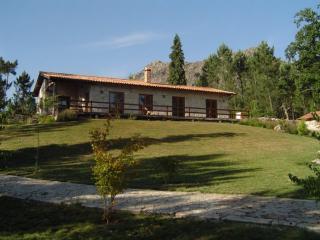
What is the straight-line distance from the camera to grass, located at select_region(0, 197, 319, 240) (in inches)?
277

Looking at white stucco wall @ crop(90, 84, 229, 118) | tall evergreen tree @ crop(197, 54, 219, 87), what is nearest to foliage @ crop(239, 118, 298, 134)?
white stucco wall @ crop(90, 84, 229, 118)

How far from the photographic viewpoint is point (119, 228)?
764 cm

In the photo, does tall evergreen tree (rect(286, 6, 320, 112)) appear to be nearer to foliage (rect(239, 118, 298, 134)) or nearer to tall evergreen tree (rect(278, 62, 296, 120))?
foliage (rect(239, 118, 298, 134))

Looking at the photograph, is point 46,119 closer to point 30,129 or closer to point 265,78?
point 30,129

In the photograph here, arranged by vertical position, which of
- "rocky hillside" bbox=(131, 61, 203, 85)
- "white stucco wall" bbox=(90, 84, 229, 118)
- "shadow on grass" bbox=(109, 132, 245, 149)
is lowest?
"shadow on grass" bbox=(109, 132, 245, 149)

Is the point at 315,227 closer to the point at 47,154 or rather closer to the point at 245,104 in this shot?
the point at 47,154

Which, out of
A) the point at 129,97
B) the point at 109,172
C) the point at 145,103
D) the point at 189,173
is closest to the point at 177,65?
the point at 145,103

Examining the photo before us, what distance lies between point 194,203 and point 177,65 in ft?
177

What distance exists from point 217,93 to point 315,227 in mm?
33363

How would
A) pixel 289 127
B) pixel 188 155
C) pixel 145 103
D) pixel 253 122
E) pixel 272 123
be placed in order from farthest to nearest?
pixel 145 103, pixel 253 122, pixel 272 123, pixel 289 127, pixel 188 155

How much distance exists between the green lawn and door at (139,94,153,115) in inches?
181

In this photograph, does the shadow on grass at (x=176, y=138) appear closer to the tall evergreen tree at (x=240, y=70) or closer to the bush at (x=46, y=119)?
the bush at (x=46, y=119)

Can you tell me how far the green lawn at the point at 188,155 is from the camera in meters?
12.7

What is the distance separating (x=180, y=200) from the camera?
33.0 ft
